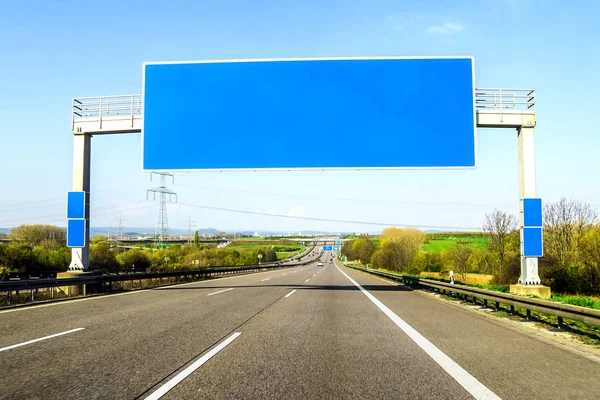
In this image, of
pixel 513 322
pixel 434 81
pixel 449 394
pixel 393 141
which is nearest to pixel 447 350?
pixel 449 394

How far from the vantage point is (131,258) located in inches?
2564

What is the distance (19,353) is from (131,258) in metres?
62.6

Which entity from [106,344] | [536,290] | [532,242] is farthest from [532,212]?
[106,344]

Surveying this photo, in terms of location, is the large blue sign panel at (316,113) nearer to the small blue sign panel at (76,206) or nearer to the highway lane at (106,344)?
the small blue sign panel at (76,206)

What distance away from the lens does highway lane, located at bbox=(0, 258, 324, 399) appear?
15.8ft

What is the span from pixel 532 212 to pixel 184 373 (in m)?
13.5

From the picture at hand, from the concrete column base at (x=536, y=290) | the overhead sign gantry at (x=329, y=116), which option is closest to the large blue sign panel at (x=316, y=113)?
the overhead sign gantry at (x=329, y=116)

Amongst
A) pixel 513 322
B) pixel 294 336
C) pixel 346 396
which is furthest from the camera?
pixel 513 322

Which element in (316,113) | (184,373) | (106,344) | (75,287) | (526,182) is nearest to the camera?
(184,373)

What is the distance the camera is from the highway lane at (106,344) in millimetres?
4805

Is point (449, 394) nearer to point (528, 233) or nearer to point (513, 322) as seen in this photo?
point (513, 322)

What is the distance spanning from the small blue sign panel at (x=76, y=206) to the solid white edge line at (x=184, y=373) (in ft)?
40.5

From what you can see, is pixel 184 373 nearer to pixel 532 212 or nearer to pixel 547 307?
pixel 547 307

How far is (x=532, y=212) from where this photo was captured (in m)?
15.1
